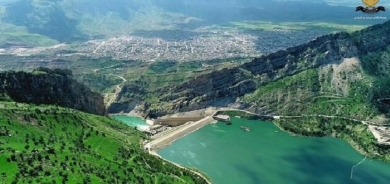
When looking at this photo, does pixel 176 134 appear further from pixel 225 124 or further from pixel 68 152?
pixel 68 152

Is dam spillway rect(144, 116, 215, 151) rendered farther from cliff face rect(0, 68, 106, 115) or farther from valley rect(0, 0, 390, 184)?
cliff face rect(0, 68, 106, 115)

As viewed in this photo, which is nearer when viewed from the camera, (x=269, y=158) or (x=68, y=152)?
(x=68, y=152)

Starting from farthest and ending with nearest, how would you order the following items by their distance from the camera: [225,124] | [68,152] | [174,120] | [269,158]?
1. [174,120]
2. [225,124]
3. [269,158]
4. [68,152]

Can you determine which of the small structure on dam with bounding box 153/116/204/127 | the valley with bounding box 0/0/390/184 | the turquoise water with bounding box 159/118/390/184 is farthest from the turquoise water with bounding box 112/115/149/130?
the turquoise water with bounding box 159/118/390/184

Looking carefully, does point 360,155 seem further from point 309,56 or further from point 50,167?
point 50,167

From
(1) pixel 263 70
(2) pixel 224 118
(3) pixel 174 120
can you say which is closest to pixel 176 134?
(3) pixel 174 120

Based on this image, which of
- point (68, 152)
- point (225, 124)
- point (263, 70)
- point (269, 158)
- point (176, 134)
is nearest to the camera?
point (68, 152)

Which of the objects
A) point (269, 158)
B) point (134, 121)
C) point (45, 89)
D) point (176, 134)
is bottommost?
point (134, 121)
